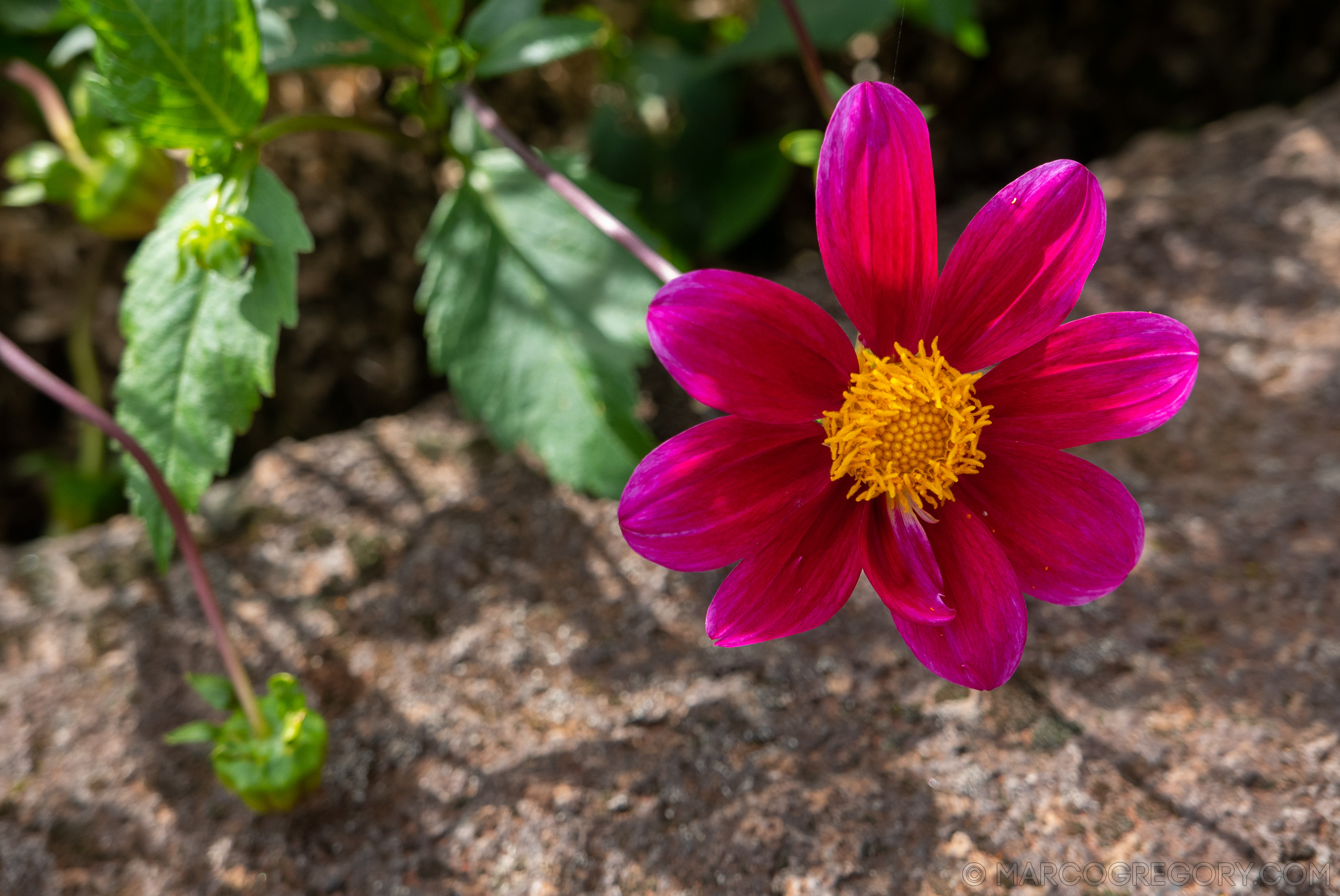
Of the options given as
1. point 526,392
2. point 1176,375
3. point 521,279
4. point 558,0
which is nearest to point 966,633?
point 1176,375

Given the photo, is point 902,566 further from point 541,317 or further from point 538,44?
point 538,44

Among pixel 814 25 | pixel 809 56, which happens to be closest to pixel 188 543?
pixel 809 56

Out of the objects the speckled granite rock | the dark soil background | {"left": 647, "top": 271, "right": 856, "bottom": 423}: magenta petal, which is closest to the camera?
{"left": 647, "top": 271, "right": 856, "bottom": 423}: magenta petal

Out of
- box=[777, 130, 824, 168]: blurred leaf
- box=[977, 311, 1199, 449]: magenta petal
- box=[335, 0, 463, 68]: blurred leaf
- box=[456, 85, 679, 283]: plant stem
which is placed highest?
box=[335, 0, 463, 68]: blurred leaf

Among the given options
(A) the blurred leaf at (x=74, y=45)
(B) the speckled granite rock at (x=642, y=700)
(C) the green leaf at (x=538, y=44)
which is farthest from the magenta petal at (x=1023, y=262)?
(A) the blurred leaf at (x=74, y=45)

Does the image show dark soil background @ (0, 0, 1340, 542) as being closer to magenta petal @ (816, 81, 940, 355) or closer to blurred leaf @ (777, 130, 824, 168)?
blurred leaf @ (777, 130, 824, 168)

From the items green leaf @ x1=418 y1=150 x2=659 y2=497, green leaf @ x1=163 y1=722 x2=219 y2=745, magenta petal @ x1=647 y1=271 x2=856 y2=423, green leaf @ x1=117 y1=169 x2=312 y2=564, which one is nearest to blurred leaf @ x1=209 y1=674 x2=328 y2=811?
green leaf @ x1=163 y1=722 x2=219 y2=745
